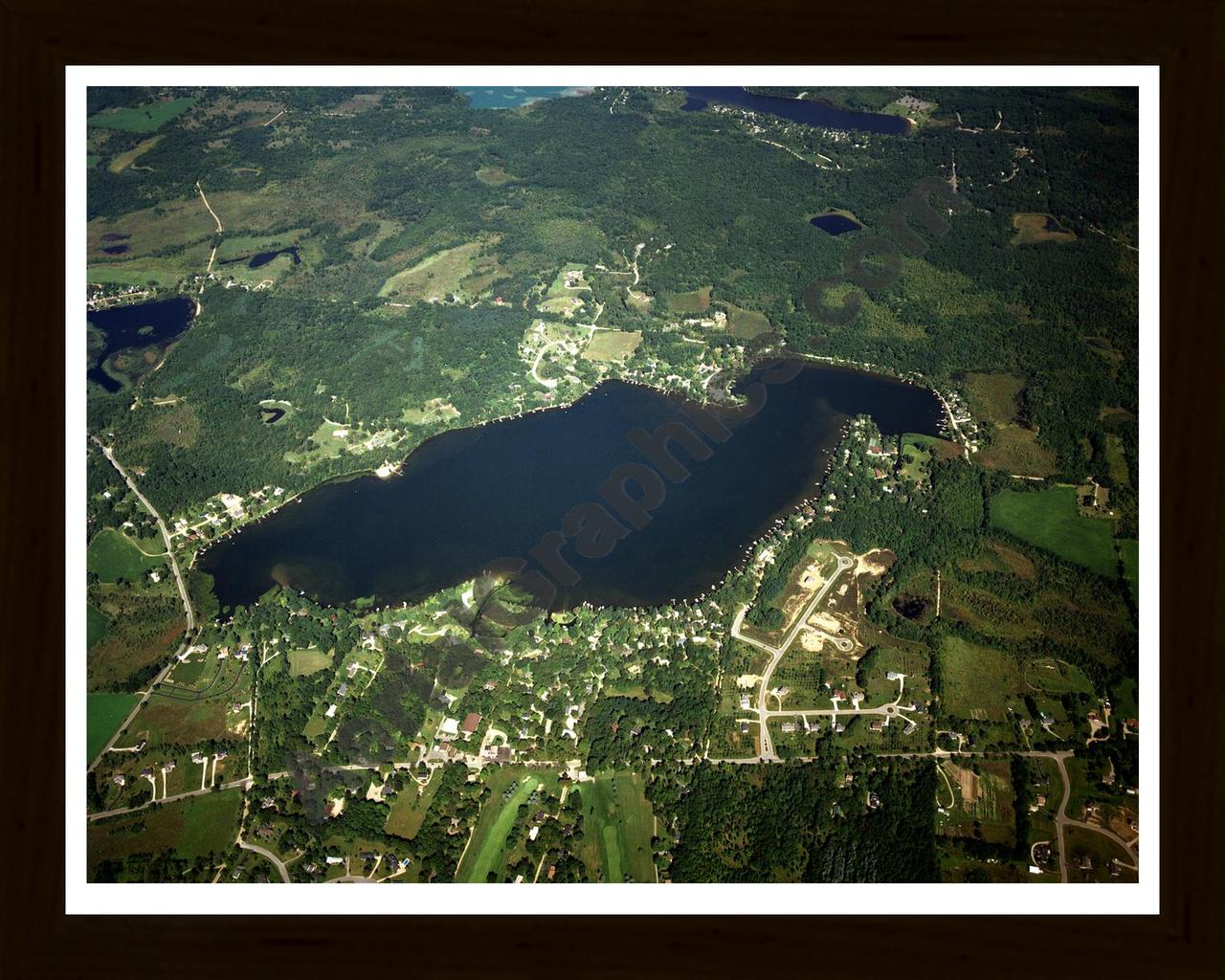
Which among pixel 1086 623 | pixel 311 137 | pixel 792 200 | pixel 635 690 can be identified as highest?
pixel 311 137

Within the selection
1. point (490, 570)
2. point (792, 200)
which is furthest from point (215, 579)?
point (792, 200)

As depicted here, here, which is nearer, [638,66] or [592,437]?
[638,66]

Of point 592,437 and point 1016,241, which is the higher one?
point 1016,241

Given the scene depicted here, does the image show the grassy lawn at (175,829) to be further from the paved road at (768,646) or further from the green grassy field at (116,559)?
the paved road at (768,646)

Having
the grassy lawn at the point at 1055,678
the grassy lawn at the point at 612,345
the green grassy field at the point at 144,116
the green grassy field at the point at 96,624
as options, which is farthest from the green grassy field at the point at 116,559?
the grassy lawn at the point at 1055,678

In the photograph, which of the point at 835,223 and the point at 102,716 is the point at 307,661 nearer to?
the point at 102,716

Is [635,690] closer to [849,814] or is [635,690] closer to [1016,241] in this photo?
[849,814]
